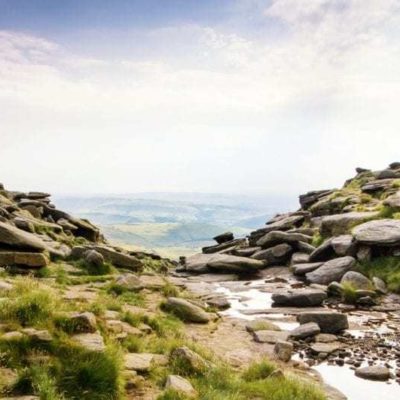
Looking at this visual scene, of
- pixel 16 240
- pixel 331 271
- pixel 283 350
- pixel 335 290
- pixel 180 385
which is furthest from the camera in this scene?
pixel 331 271

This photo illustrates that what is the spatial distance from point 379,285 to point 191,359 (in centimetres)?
1743

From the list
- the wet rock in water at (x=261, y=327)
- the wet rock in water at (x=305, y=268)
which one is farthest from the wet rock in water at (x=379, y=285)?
the wet rock in water at (x=261, y=327)

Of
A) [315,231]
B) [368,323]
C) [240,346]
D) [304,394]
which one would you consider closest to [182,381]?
[304,394]

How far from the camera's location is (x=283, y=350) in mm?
15516

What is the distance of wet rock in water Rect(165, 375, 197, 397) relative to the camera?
10.3m

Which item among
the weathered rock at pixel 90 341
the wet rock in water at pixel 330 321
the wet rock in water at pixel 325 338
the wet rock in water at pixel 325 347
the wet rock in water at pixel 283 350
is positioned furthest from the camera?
the wet rock in water at pixel 330 321

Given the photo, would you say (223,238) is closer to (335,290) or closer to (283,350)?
(335,290)

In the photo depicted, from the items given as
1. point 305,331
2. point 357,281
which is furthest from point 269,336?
point 357,281

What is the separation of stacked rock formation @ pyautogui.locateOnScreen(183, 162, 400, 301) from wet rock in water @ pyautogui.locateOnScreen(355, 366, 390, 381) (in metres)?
10.9

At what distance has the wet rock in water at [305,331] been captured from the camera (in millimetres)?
17562

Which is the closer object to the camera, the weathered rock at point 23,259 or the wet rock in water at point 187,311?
the wet rock in water at point 187,311

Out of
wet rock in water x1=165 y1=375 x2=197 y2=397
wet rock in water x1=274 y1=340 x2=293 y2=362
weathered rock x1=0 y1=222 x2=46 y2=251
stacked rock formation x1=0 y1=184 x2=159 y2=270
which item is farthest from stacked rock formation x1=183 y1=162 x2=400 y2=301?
weathered rock x1=0 y1=222 x2=46 y2=251

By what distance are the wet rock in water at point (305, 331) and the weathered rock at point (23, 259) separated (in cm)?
1495

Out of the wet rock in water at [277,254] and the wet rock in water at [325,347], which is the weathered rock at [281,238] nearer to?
the wet rock in water at [277,254]
